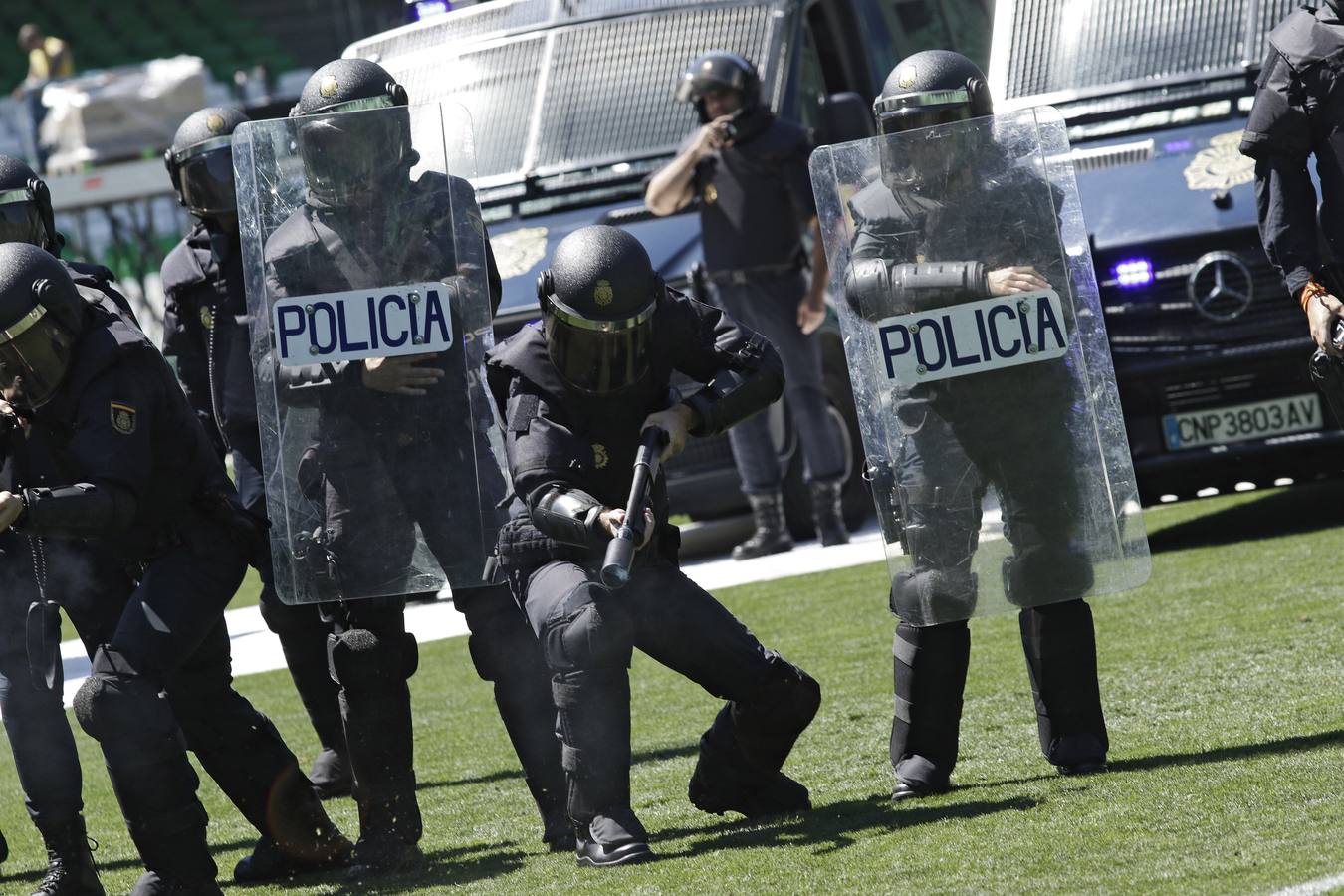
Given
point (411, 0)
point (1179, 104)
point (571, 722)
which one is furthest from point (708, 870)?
point (411, 0)

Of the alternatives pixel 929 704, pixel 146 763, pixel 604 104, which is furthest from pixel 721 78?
pixel 146 763

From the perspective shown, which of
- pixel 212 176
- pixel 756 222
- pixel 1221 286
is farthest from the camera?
pixel 756 222

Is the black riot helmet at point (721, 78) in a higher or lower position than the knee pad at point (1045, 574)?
higher

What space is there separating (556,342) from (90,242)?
57.0ft

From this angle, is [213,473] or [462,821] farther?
[462,821]

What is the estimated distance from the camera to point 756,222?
31.0 ft

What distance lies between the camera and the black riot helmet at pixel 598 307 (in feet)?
15.1

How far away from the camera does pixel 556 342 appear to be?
15.4 ft

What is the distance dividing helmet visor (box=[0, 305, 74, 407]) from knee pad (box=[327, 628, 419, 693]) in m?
0.92

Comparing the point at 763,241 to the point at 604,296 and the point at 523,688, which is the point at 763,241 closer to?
the point at 523,688

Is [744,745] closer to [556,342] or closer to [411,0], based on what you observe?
[556,342]

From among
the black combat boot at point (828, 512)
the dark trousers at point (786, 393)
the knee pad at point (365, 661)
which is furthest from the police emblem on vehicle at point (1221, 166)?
the knee pad at point (365, 661)

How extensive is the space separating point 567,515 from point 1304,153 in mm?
2021

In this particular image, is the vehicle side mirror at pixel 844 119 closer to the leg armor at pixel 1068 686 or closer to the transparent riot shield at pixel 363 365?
the transparent riot shield at pixel 363 365
